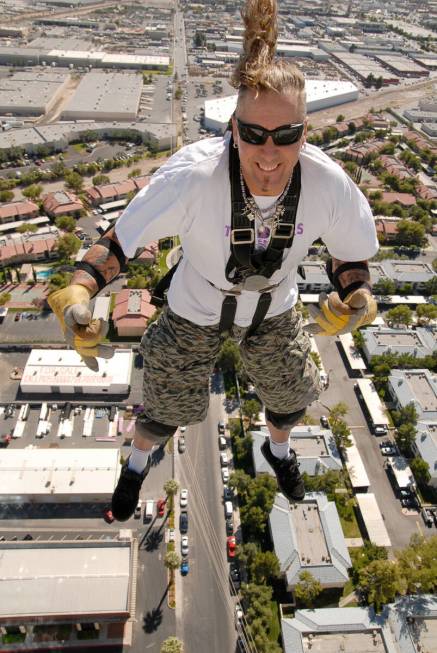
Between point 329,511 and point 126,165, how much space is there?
44.3 m

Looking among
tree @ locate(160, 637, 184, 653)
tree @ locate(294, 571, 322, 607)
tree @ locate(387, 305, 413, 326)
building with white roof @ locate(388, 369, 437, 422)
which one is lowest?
tree @ locate(160, 637, 184, 653)

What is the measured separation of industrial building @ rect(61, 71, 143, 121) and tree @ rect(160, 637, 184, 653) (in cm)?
6186

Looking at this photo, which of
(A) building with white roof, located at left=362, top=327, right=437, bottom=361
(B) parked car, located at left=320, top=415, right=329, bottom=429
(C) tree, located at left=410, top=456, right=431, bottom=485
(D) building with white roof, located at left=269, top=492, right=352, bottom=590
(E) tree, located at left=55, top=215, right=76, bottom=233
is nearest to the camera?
(D) building with white roof, located at left=269, top=492, right=352, bottom=590

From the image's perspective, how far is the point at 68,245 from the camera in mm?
37844

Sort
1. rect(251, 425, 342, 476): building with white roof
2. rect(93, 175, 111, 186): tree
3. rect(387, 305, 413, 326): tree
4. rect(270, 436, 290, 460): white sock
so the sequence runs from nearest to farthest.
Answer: rect(270, 436, 290, 460): white sock
rect(251, 425, 342, 476): building with white roof
rect(387, 305, 413, 326): tree
rect(93, 175, 111, 186): tree

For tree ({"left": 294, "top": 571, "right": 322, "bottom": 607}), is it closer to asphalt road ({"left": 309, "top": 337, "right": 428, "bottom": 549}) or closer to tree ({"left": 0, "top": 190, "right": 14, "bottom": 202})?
asphalt road ({"left": 309, "top": 337, "right": 428, "bottom": 549})

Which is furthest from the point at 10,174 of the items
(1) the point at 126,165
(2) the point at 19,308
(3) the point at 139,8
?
(3) the point at 139,8

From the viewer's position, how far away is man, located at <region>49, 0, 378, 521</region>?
13.9 ft

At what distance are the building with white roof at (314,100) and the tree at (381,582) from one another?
54647mm

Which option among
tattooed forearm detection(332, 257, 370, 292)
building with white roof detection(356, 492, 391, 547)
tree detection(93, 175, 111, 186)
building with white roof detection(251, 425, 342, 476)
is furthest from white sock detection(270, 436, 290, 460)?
tree detection(93, 175, 111, 186)

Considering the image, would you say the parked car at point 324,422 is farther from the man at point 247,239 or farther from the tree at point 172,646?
the man at point 247,239

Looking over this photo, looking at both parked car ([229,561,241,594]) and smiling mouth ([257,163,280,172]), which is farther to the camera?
parked car ([229,561,241,594])

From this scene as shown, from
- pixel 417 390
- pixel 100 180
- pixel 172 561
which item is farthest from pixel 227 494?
pixel 100 180

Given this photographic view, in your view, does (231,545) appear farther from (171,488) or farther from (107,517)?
(107,517)
